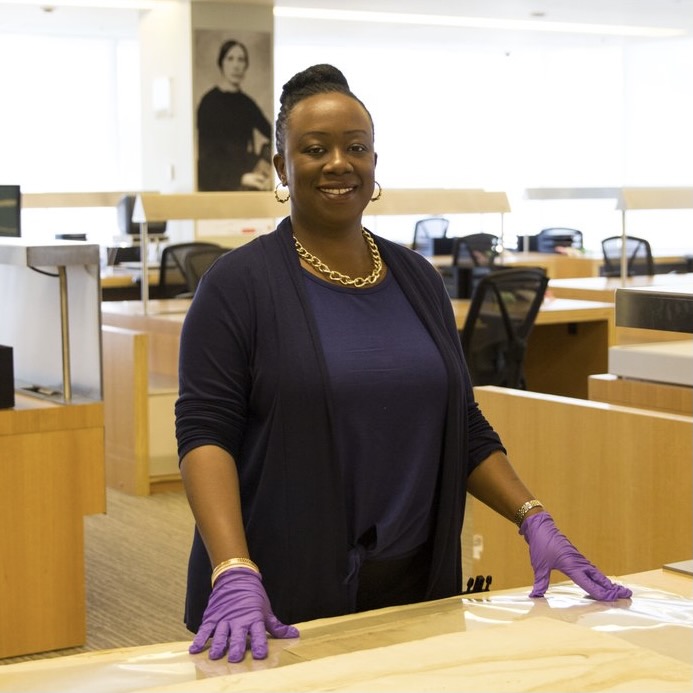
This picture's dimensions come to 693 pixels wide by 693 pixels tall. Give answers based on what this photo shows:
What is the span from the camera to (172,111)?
10969mm

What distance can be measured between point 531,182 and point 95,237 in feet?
18.5

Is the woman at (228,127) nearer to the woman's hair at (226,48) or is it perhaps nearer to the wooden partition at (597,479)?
the woman's hair at (226,48)

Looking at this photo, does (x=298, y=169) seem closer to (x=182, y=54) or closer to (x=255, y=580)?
(x=255, y=580)

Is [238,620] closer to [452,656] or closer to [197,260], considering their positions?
[452,656]

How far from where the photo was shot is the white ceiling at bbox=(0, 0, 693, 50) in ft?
37.4

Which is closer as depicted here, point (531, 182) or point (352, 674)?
point (352, 674)

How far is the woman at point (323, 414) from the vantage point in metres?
1.65

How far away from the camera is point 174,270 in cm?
789

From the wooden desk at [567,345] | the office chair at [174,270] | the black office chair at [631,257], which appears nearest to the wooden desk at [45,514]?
the wooden desk at [567,345]

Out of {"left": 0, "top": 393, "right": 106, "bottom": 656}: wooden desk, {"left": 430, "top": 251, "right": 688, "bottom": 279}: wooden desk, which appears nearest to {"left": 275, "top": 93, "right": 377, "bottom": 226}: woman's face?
{"left": 0, "top": 393, "right": 106, "bottom": 656}: wooden desk

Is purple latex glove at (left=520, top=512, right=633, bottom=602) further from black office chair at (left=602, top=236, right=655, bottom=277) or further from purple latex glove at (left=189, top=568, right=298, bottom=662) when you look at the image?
black office chair at (left=602, top=236, right=655, bottom=277)

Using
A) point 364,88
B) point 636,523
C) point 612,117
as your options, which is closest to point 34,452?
point 636,523

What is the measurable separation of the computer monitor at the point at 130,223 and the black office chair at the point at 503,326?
4.33 m

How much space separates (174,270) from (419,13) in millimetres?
5275
